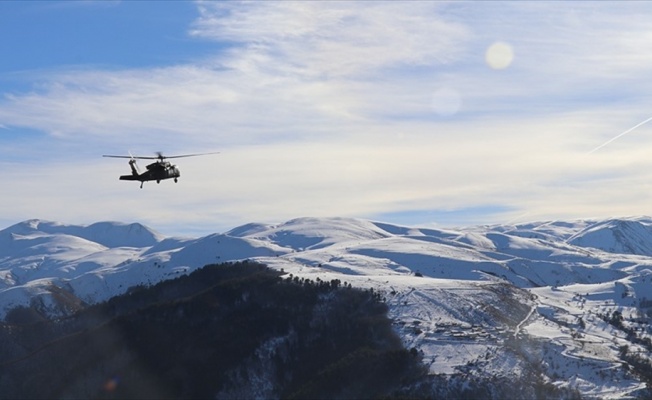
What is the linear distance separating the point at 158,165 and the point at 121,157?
729cm

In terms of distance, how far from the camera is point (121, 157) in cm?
13862

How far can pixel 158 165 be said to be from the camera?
143875 millimetres
